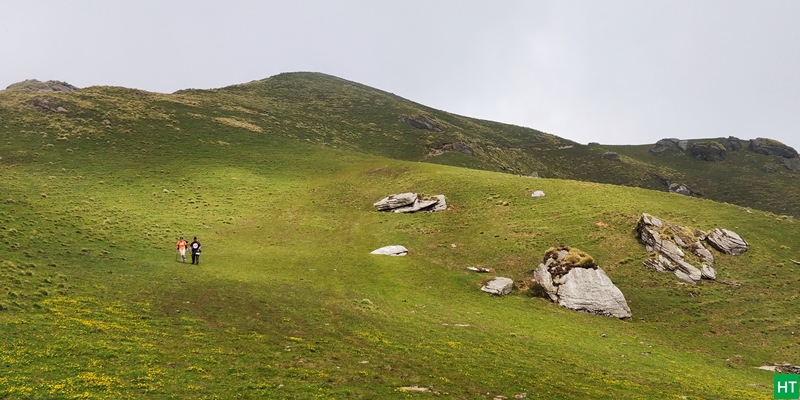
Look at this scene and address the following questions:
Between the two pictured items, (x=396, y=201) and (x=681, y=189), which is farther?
(x=681, y=189)

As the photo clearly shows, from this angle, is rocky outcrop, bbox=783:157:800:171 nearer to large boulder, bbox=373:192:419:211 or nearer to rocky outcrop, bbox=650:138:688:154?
rocky outcrop, bbox=650:138:688:154

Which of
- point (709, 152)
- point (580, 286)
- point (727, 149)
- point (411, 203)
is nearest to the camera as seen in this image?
point (580, 286)

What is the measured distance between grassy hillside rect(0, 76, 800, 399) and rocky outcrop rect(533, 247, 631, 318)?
5.00 feet

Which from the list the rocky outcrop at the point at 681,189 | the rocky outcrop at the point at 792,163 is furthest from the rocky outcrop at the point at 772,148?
the rocky outcrop at the point at 681,189

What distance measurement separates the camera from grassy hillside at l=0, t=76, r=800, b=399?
67.4 ft

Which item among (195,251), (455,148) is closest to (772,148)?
(455,148)

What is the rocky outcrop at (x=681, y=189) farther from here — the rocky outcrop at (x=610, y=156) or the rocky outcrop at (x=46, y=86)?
the rocky outcrop at (x=46, y=86)

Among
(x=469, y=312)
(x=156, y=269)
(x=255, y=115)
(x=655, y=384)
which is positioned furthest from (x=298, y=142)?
(x=655, y=384)

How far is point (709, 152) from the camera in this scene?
7229 inches

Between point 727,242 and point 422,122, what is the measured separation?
108 meters

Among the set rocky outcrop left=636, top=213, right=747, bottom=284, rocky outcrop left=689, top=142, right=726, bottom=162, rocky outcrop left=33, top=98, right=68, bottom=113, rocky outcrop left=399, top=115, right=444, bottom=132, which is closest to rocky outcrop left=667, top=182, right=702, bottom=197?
A: rocky outcrop left=689, top=142, right=726, bottom=162

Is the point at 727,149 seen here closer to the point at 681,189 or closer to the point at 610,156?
the point at 681,189

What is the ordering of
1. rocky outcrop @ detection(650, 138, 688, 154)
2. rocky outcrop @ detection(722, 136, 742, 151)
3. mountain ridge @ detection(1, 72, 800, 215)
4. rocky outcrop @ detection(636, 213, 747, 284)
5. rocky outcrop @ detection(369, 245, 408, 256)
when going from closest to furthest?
rocky outcrop @ detection(636, 213, 747, 284) < rocky outcrop @ detection(369, 245, 408, 256) < mountain ridge @ detection(1, 72, 800, 215) < rocky outcrop @ detection(722, 136, 742, 151) < rocky outcrop @ detection(650, 138, 688, 154)

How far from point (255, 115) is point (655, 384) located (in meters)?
117
